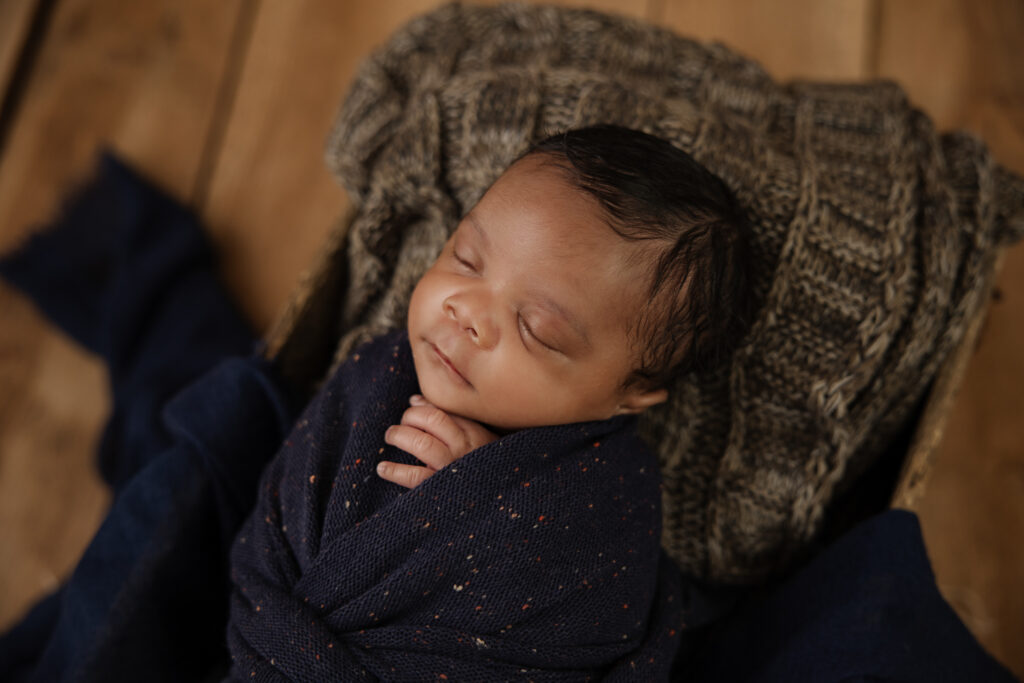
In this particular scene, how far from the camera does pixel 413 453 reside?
73 cm

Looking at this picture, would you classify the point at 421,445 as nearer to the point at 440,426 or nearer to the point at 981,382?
the point at 440,426

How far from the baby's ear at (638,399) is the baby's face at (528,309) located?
0.14 ft

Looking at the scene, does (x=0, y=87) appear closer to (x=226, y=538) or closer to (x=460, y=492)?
(x=226, y=538)

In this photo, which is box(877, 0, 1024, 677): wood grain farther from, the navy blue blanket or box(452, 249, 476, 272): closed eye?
box(452, 249, 476, 272): closed eye

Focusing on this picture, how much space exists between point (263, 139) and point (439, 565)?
95 centimetres

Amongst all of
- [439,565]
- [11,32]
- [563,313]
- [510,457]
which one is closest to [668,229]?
[563,313]

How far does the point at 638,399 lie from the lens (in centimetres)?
79

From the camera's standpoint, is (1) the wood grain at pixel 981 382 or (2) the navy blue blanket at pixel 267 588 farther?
(1) the wood grain at pixel 981 382

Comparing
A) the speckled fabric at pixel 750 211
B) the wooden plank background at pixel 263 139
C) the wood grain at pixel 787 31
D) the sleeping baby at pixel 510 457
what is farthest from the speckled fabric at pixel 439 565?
the wood grain at pixel 787 31

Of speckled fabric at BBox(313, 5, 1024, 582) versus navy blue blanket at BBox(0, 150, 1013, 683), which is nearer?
navy blue blanket at BBox(0, 150, 1013, 683)

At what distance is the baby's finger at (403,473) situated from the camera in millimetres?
717

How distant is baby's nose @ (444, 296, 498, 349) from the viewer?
693mm

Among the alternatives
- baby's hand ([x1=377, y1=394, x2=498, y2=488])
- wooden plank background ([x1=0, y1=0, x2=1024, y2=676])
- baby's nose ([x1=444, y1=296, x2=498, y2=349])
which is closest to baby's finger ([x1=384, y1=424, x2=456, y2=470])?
baby's hand ([x1=377, y1=394, x2=498, y2=488])

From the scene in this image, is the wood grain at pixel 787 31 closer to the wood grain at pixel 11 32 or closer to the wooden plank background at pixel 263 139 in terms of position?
the wooden plank background at pixel 263 139
